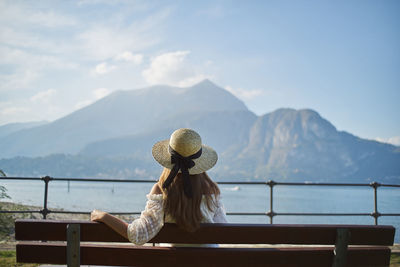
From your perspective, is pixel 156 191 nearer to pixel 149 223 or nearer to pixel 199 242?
pixel 149 223

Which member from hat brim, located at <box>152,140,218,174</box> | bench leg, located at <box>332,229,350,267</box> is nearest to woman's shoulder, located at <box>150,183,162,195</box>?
hat brim, located at <box>152,140,218,174</box>

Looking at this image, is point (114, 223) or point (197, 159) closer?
point (114, 223)

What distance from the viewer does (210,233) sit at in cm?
218

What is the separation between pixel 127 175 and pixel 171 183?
173 meters

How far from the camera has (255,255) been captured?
7.30ft

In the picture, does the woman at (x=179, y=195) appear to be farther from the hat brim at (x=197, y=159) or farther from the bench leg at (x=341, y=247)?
the bench leg at (x=341, y=247)

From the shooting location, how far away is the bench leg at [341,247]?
7.32 feet

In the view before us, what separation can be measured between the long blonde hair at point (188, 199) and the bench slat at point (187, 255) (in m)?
0.17

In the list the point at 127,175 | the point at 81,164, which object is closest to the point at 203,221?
the point at 81,164

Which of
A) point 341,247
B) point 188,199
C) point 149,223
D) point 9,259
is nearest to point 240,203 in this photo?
point 9,259

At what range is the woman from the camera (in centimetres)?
212

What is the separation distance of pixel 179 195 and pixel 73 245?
0.62 meters

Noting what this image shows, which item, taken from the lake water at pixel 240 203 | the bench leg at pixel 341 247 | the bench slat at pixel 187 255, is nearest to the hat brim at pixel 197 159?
the bench slat at pixel 187 255

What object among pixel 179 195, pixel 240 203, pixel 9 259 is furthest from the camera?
pixel 240 203
